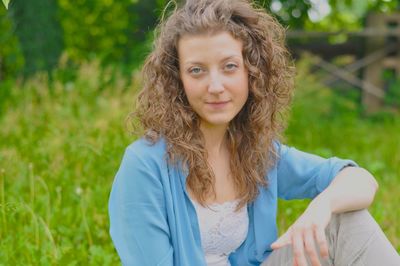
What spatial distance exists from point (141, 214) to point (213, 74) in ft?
1.46

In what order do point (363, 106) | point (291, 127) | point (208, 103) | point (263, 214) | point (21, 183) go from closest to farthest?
point (208, 103)
point (263, 214)
point (21, 183)
point (291, 127)
point (363, 106)

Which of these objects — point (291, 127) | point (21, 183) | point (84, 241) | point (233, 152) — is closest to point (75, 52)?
point (291, 127)

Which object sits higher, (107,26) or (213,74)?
(107,26)

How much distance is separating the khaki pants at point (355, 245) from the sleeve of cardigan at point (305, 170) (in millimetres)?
184

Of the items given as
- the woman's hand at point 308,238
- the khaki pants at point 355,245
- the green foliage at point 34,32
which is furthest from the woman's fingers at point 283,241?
the green foliage at point 34,32

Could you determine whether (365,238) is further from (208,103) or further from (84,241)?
(84,241)

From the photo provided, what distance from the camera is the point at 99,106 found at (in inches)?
188

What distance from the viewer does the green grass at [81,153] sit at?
268cm

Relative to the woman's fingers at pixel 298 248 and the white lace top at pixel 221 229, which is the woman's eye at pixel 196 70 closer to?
the white lace top at pixel 221 229

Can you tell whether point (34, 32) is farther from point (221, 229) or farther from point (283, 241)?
point (283, 241)

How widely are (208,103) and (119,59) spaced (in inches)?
204

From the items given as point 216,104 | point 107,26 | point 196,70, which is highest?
point 107,26

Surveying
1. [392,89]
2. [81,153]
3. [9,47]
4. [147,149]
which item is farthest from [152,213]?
[392,89]

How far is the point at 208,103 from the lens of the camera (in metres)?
2.01
